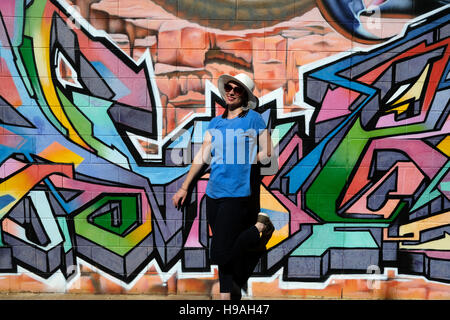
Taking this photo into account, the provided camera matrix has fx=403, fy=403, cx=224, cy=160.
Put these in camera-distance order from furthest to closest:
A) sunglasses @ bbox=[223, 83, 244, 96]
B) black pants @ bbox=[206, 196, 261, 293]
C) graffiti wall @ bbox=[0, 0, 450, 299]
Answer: graffiti wall @ bbox=[0, 0, 450, 299]
sunglasses @ bbox=[223, 83, 244, 96]
black pants @ bbox=[206, 196, 261, 293]

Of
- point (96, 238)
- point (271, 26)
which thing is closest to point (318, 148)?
point (271, 26)

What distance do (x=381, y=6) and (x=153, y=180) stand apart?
272 centimetres

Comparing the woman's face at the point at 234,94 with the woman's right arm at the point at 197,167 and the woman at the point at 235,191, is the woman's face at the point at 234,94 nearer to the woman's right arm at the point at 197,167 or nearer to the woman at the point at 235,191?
the woman at the point at 235,191

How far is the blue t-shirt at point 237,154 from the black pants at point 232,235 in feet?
0.25

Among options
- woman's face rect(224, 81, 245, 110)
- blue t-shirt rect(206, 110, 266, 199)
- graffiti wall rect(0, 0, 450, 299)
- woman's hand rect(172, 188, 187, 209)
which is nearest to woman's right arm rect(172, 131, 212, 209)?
woman's hand rect(172, 188, 187, 209)

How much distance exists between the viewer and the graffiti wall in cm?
380

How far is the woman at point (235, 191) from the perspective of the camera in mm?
2836

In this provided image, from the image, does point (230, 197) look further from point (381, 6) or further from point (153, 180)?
point (381, 6)

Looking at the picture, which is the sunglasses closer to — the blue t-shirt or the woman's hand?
the blue t-shirt

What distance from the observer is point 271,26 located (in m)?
3.79

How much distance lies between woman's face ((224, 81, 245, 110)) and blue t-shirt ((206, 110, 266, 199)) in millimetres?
130

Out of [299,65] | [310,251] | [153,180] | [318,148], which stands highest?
[299,65]

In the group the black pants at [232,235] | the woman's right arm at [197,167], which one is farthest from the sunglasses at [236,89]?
the black pants at [232,235]

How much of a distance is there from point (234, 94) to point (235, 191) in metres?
0.72
